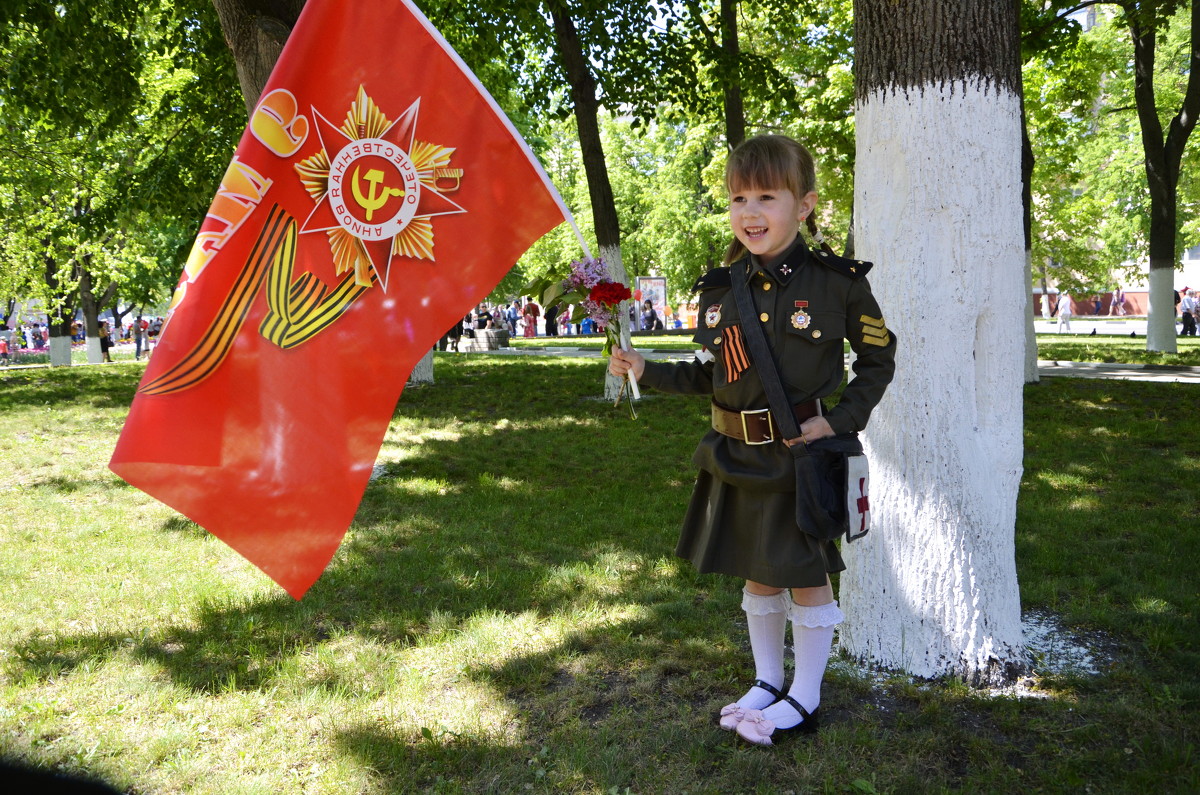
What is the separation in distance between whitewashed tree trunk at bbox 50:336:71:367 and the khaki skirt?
30.1m

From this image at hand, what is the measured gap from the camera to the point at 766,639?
11.8 feet

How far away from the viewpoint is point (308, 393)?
328 centimetres

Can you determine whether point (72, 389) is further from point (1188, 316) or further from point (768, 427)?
point (1188, 316)

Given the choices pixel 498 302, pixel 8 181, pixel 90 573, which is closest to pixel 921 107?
pixel 90 573

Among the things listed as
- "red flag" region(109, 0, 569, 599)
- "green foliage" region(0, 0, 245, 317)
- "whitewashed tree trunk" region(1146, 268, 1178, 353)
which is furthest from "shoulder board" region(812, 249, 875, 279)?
"whitewashed tree trunk" region(1146, 268, 1178, 353)

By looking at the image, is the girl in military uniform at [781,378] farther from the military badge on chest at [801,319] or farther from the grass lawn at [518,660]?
the grass lawn at [518,660]

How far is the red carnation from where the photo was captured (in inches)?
132

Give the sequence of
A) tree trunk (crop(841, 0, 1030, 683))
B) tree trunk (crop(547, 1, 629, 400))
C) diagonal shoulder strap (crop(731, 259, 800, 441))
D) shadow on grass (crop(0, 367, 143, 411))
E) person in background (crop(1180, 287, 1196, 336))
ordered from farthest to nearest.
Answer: person in background (crop(1180, 287, 1196, 336)) → shadow on grass (crop(0, 367, 143, 411)) → tree trunk (crop(547, 1, 629, 400)) → tree trunk (crop(841, 0, 1030, 683)) → diagonal shoulder strap (crop(731, 259, 800, 441))

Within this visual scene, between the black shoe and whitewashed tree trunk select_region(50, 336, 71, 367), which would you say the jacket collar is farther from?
whitewashed tree trunk select_region(50, 336, 71, 367)

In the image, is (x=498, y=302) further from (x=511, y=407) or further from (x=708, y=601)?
(x=708, y=601)

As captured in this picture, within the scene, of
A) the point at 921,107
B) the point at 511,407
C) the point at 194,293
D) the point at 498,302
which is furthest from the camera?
the point at 498,302

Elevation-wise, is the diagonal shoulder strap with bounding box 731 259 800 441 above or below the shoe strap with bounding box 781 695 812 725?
above

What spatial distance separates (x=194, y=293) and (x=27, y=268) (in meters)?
28.1

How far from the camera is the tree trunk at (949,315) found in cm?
377
